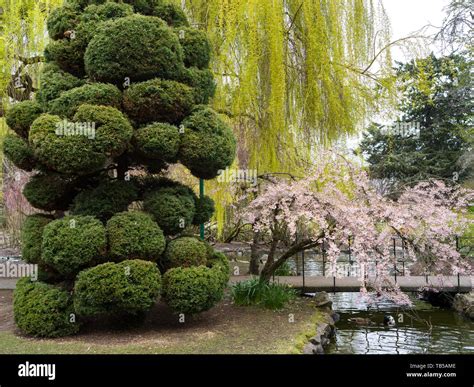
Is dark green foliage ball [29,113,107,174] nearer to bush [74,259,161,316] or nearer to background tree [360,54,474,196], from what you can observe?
bush [74,259,161,316]

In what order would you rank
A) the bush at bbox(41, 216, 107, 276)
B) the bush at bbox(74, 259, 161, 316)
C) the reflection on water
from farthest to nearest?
the reflection on water, the bush at bbox(41, 216, 107, 276), the bush at bbox(74, 259, 161, 316)

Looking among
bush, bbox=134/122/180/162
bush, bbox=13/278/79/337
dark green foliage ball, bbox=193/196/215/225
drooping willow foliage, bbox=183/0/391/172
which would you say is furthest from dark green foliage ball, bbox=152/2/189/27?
bush, bbox=13/278/79/337

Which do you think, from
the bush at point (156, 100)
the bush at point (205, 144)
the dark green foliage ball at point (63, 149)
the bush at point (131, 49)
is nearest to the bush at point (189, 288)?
the bush at point (205, 144)

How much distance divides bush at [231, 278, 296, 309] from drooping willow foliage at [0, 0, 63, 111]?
16.3 ft

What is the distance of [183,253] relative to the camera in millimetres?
5676

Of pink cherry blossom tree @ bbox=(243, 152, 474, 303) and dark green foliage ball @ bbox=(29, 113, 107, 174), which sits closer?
dark green foliage ball @ bbox=(29, 113, 107, 174)

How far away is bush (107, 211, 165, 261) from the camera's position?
5.34 meters

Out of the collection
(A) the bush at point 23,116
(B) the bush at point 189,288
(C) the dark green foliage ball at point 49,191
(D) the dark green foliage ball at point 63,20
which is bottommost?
(B) the bush at point 189,288

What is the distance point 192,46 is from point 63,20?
171cm

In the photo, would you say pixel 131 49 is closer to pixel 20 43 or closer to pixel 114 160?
pixel 114 160

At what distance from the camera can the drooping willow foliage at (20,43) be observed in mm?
7578

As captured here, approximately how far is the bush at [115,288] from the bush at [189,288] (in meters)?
0.27

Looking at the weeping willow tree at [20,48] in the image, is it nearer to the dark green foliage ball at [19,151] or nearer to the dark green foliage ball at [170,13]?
the dark green foliage ball at [19,151]

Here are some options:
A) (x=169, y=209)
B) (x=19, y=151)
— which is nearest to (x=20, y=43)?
(x=19, y=151)
